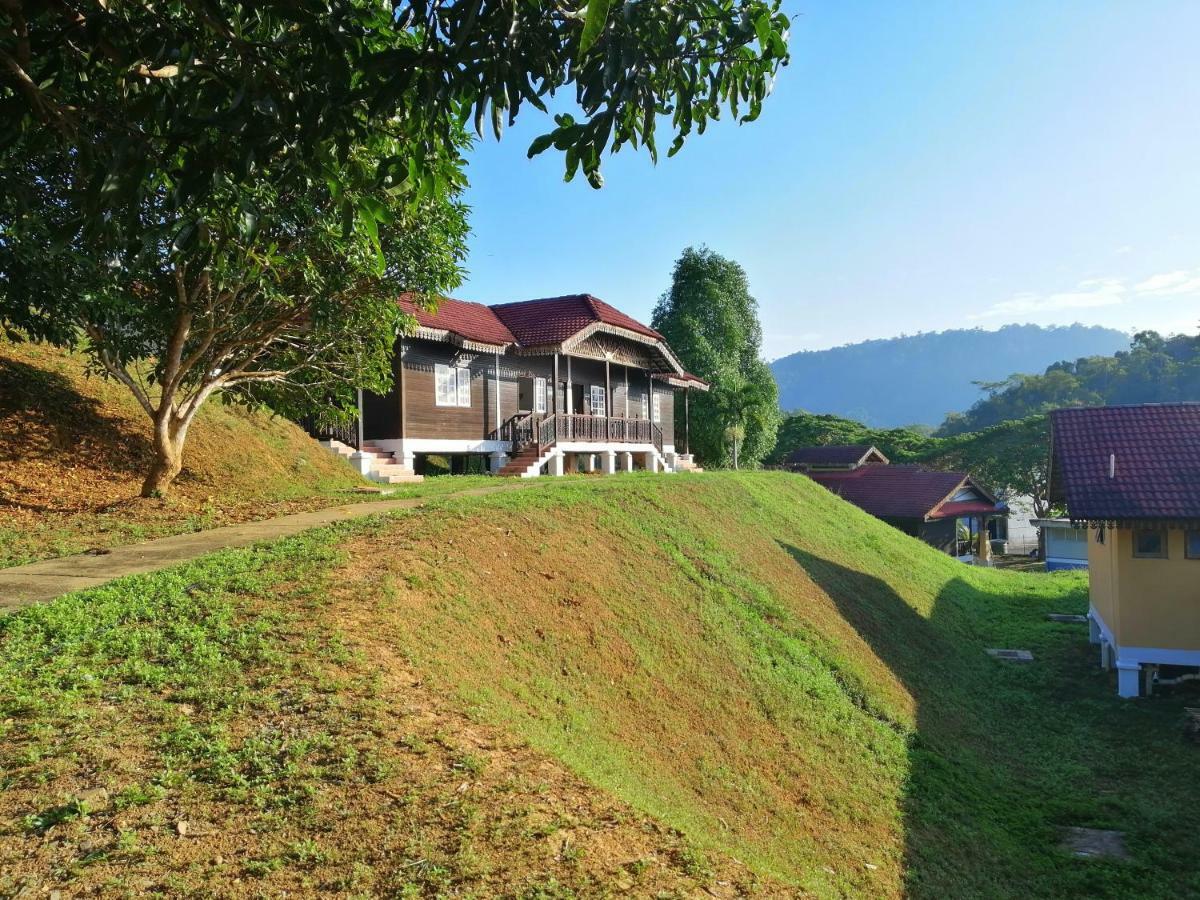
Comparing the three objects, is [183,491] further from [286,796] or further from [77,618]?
[286,796]

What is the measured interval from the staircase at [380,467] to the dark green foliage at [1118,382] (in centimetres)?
6758

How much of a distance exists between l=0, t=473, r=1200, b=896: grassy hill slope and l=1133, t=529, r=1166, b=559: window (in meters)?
2.39

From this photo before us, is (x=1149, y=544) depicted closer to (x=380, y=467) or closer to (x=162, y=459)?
(x=380, y=467)

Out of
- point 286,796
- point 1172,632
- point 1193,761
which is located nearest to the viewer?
point 286,796

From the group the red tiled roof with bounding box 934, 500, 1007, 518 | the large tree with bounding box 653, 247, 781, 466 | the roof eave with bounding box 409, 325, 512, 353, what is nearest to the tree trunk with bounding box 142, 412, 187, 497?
the roof eave with bounding box 409, 325, 512, 353

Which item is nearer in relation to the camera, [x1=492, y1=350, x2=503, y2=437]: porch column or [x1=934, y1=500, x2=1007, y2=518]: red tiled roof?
[x1=492, y1=350, x2=503, y2=437]: porch column

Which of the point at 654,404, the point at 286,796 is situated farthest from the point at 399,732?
the point at 654,404

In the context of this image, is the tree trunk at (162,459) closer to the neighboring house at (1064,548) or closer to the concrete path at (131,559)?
the concrete path at (131,559)

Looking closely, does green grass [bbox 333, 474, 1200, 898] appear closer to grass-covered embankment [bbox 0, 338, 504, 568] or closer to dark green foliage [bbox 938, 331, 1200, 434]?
grass-covered embankment [bbox 0, 338, 504, 568]

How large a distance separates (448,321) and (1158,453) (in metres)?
16.9

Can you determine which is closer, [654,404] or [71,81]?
[71,81]

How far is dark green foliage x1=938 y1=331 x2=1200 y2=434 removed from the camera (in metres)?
73.8

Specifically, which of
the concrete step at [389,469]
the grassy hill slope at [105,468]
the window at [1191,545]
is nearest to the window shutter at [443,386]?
the concrete step at [389,469]

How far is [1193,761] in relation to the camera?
10398mm
